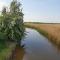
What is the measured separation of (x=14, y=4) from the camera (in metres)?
22.1

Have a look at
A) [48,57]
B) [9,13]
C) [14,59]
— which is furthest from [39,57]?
[9,13]

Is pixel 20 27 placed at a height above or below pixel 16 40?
above

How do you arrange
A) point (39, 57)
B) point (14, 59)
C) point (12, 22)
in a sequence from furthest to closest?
point (12, 22)
point (39, 57)
point (14, 59)

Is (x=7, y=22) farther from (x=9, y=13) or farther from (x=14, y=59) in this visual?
(x=14, y=59)

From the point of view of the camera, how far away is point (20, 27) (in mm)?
21047

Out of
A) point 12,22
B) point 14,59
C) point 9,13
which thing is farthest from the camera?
point 9,13

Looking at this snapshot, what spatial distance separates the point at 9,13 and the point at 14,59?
24.0 feet

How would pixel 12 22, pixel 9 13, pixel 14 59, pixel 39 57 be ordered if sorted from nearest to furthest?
pixel 14 59
pixel 39 57
pixel 12 22
pixel 9 13

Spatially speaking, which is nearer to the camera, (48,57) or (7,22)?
(48,57)

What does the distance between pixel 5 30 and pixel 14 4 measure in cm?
330

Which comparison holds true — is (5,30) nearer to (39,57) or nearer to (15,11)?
(15,11)

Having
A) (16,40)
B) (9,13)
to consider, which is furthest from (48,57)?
(9,13)

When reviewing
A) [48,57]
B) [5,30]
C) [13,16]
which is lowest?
[48,57]

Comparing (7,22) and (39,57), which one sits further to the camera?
(7,22)
